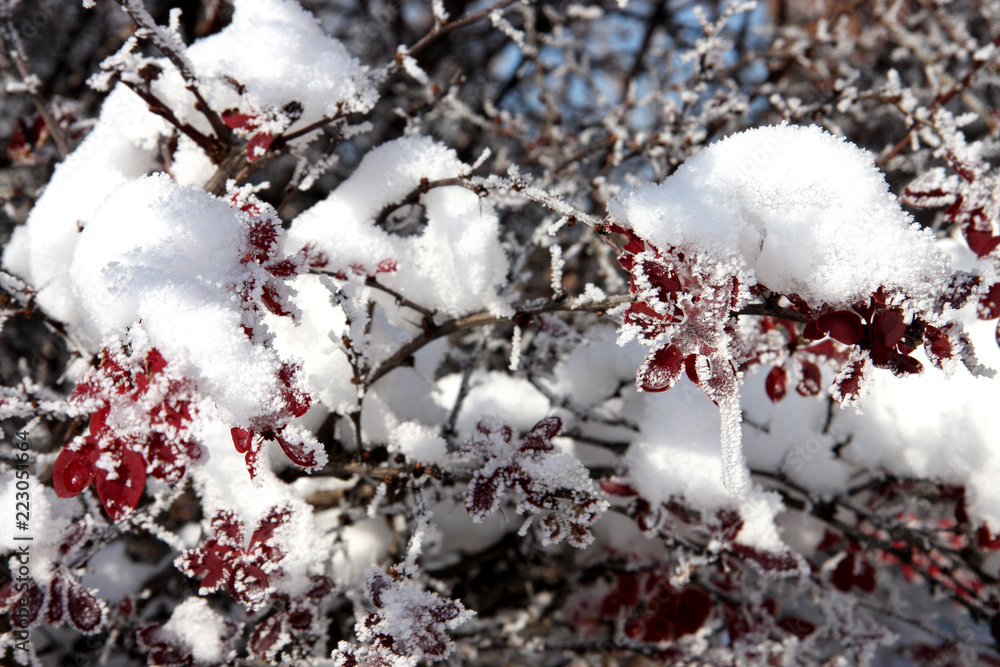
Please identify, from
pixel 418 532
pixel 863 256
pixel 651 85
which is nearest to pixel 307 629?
pixel 418 532

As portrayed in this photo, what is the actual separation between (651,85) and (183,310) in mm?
2518

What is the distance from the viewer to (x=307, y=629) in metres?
1.18

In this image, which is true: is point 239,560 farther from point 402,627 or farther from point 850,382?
point 850,382

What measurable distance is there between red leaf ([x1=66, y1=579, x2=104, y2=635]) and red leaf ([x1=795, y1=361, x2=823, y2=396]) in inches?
56.0

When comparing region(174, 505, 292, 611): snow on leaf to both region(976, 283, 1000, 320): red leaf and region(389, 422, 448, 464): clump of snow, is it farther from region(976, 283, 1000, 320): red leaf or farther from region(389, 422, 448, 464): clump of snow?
region(976, 283, 1000, 320): red leaf

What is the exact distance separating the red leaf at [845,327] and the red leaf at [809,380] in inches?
16.9

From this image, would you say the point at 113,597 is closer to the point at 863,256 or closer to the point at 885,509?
the point at 863,256

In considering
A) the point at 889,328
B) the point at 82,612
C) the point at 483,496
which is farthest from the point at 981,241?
the point at 82,612

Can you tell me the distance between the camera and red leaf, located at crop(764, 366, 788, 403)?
127 cm

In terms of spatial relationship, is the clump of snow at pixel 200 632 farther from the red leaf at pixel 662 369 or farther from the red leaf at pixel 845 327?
the red leaf at pixel 845 327

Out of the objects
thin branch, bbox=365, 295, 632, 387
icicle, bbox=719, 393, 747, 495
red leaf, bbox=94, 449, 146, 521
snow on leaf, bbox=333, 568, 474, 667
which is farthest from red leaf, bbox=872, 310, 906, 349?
red leaf, bbox=94, 449, 146, 521

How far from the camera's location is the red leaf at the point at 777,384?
1.27m

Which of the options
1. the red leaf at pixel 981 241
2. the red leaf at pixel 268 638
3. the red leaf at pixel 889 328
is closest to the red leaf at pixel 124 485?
the red leaf at pixel 268 638

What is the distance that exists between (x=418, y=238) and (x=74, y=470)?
2.50 ft
